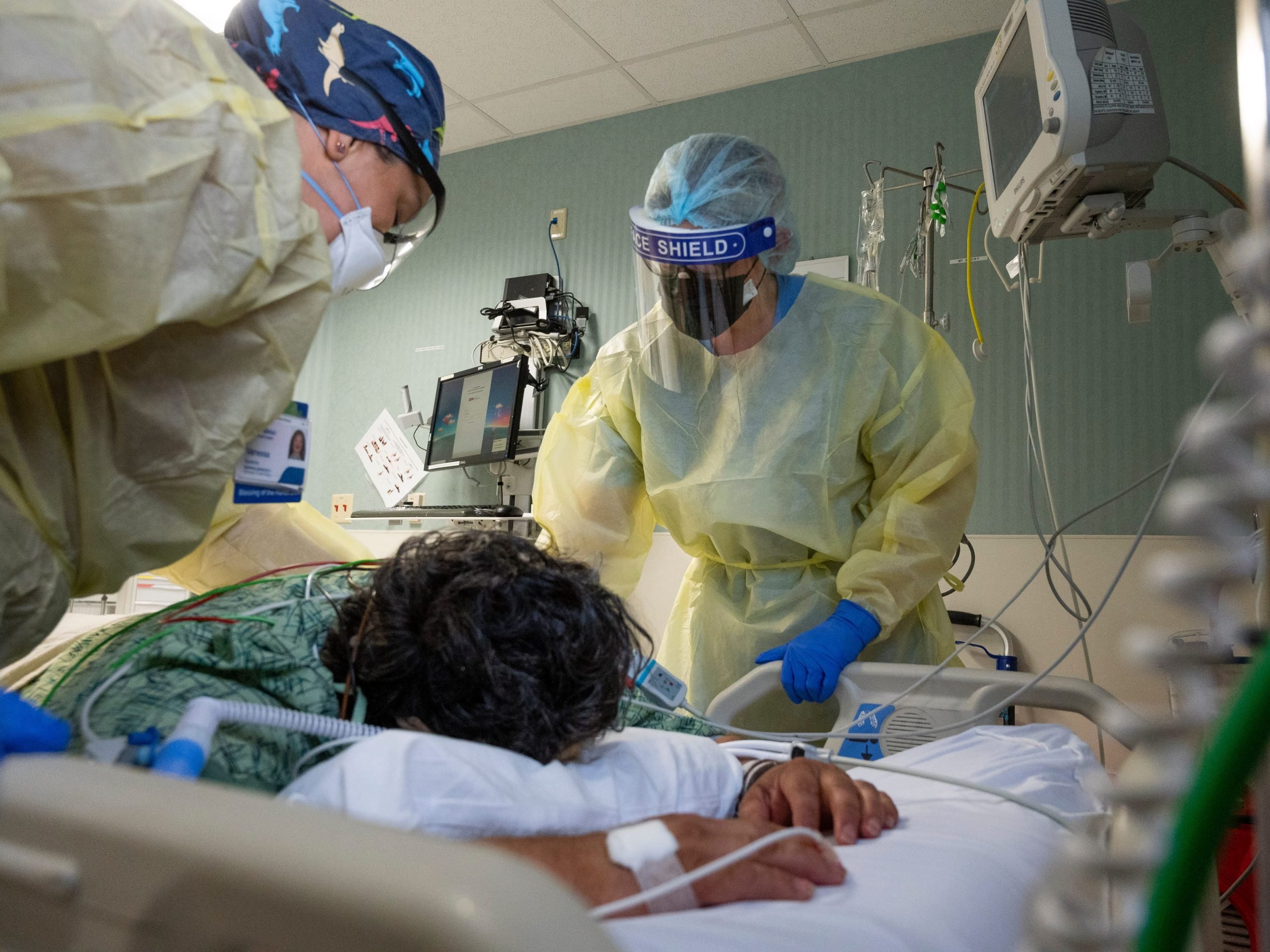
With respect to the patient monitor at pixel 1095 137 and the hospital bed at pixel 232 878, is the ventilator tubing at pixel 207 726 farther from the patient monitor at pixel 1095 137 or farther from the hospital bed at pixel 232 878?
the patient monitor at pixel 1095 137

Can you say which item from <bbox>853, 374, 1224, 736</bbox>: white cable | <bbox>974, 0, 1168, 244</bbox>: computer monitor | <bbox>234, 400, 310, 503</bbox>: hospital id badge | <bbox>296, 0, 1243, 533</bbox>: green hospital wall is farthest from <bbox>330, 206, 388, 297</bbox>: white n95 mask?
<bbox>296, 0, 1243, 533</bbox>: green hospital wall

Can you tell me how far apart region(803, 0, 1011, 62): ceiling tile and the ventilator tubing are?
3.15m

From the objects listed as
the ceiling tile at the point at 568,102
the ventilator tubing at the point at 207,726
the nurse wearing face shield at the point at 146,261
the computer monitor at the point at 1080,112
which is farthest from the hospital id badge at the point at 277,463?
the ceiling tile at the point at 568,102

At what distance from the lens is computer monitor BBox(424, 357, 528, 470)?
382cm

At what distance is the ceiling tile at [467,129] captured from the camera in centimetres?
411

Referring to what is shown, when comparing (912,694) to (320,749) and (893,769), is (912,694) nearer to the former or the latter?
(893,769)

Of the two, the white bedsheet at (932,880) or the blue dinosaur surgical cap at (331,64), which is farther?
the blue dinosaur surgical cap at (331,64)

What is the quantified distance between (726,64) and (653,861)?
3.51 meters

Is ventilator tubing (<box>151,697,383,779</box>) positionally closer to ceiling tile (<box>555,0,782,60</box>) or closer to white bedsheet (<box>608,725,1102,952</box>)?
white bedsheet (<box>608,725,1102,952</box>)

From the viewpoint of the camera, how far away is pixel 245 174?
77 cm

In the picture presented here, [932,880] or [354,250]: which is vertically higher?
[354,250]

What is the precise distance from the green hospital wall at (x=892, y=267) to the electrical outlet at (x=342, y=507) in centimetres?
8

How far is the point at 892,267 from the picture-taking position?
338 centimetres

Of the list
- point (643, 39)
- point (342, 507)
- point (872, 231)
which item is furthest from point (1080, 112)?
point (342, 507)
